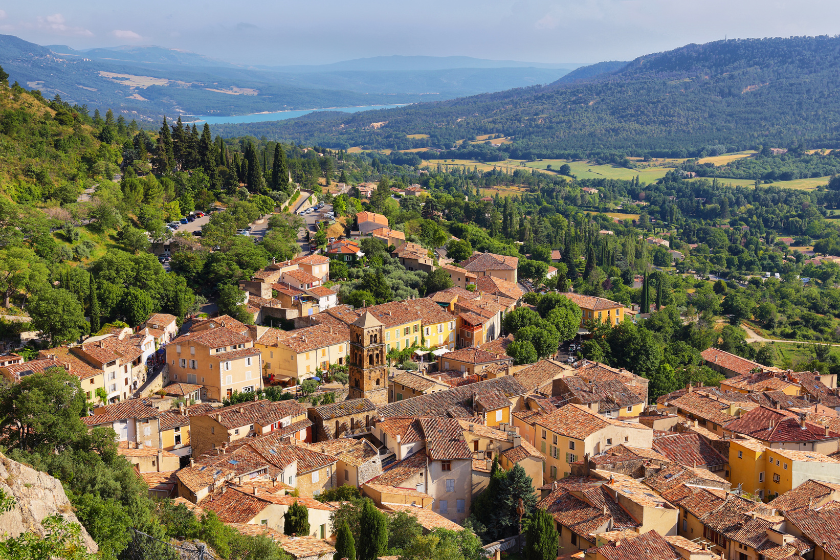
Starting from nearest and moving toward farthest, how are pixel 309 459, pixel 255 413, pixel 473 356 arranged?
pixel 309 459 < pixel 255 413 < pixel 473 356

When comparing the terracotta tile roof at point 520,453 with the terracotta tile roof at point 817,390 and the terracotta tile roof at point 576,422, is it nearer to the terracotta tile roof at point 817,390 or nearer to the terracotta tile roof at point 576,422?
the terracotta tile roof at point 576,422

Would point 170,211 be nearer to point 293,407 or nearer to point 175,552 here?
point 293,407

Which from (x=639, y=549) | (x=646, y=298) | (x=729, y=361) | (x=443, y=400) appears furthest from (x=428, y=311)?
(x=646, y=298)

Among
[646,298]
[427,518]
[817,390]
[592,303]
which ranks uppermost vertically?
[427,518]

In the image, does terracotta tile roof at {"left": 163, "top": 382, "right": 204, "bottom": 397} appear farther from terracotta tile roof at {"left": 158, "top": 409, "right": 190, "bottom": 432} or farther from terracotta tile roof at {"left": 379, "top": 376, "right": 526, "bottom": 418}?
terracotta tile roof at {"left": 379, "top": 376, "right": 526, "bottom": 418}

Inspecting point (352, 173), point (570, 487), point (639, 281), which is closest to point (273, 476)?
point (570, 487)

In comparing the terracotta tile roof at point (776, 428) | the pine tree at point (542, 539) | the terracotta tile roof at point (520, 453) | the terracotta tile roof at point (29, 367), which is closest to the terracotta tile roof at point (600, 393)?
the terracotta tile roof at point (776, 428)

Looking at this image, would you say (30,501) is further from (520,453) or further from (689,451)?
(689,451)
